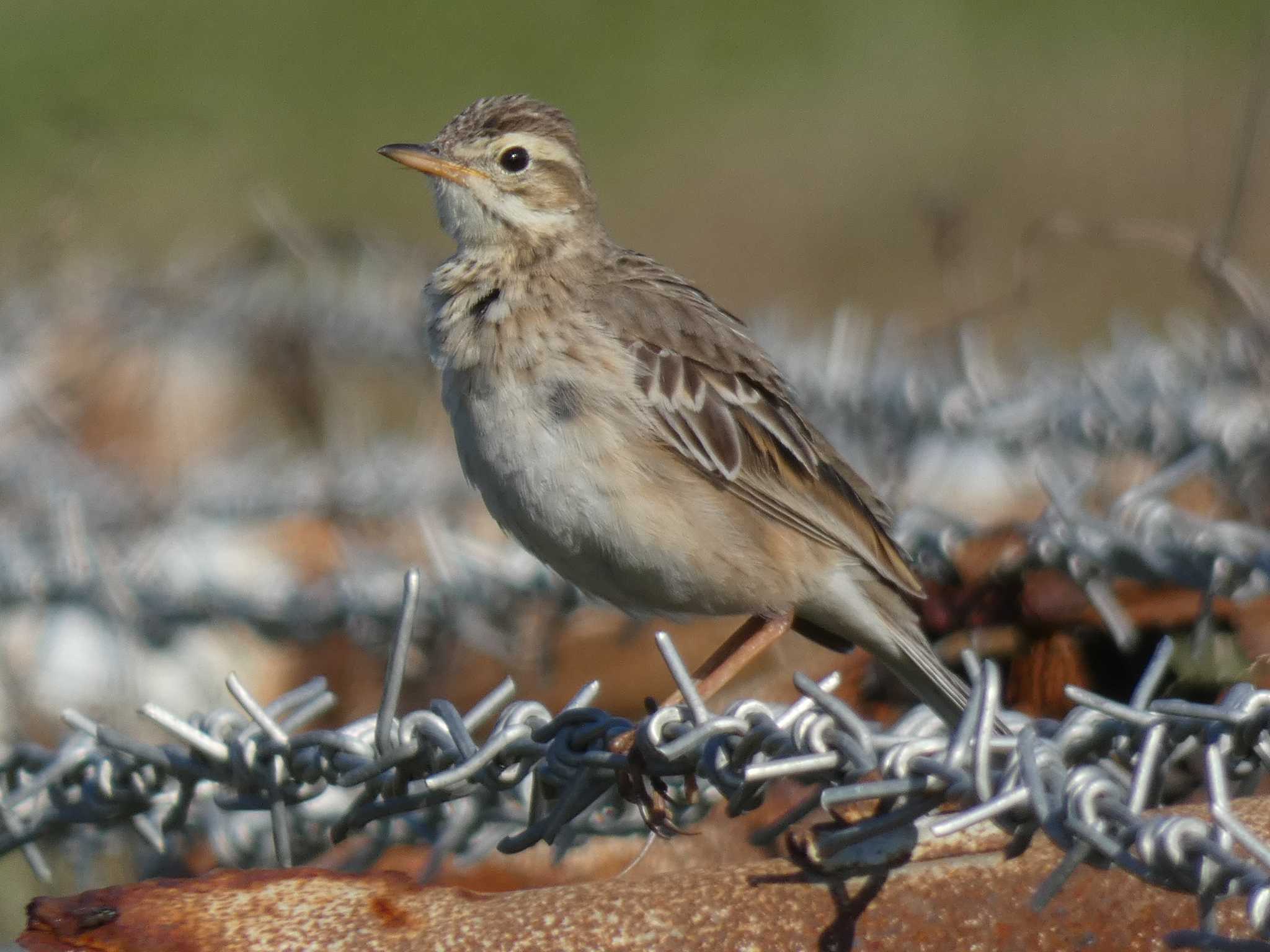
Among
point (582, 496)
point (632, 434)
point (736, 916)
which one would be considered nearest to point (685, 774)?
point (736, 916)

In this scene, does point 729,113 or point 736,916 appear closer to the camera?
point 736,916

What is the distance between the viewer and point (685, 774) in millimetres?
2852

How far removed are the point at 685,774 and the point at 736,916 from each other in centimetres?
43

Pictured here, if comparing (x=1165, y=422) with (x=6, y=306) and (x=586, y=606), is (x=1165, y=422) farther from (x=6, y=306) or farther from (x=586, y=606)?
(x=6, y=306)

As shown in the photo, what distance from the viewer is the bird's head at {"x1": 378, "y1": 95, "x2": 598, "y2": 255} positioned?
4.93m

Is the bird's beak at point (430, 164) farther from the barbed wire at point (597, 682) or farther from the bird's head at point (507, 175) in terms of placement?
the barbed wire at point (597, 682)

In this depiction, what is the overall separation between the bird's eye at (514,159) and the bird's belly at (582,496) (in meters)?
1.00

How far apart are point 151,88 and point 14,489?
9022 mm

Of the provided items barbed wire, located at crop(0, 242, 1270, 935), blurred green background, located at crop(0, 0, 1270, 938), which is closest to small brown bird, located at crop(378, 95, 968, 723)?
barbed wire, located at crop(0, 242, 1270, 935)

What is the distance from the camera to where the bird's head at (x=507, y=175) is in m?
4.93

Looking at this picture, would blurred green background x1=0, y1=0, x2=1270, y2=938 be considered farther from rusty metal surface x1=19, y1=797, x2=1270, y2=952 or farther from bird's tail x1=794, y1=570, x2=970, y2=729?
rusty metal surface x1=19, y1=797, x2=1270, y2=952

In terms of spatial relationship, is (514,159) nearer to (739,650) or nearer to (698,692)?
(739,650)

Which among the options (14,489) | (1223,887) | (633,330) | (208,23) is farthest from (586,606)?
(208,23)

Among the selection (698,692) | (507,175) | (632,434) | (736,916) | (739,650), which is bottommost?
(739,650)
